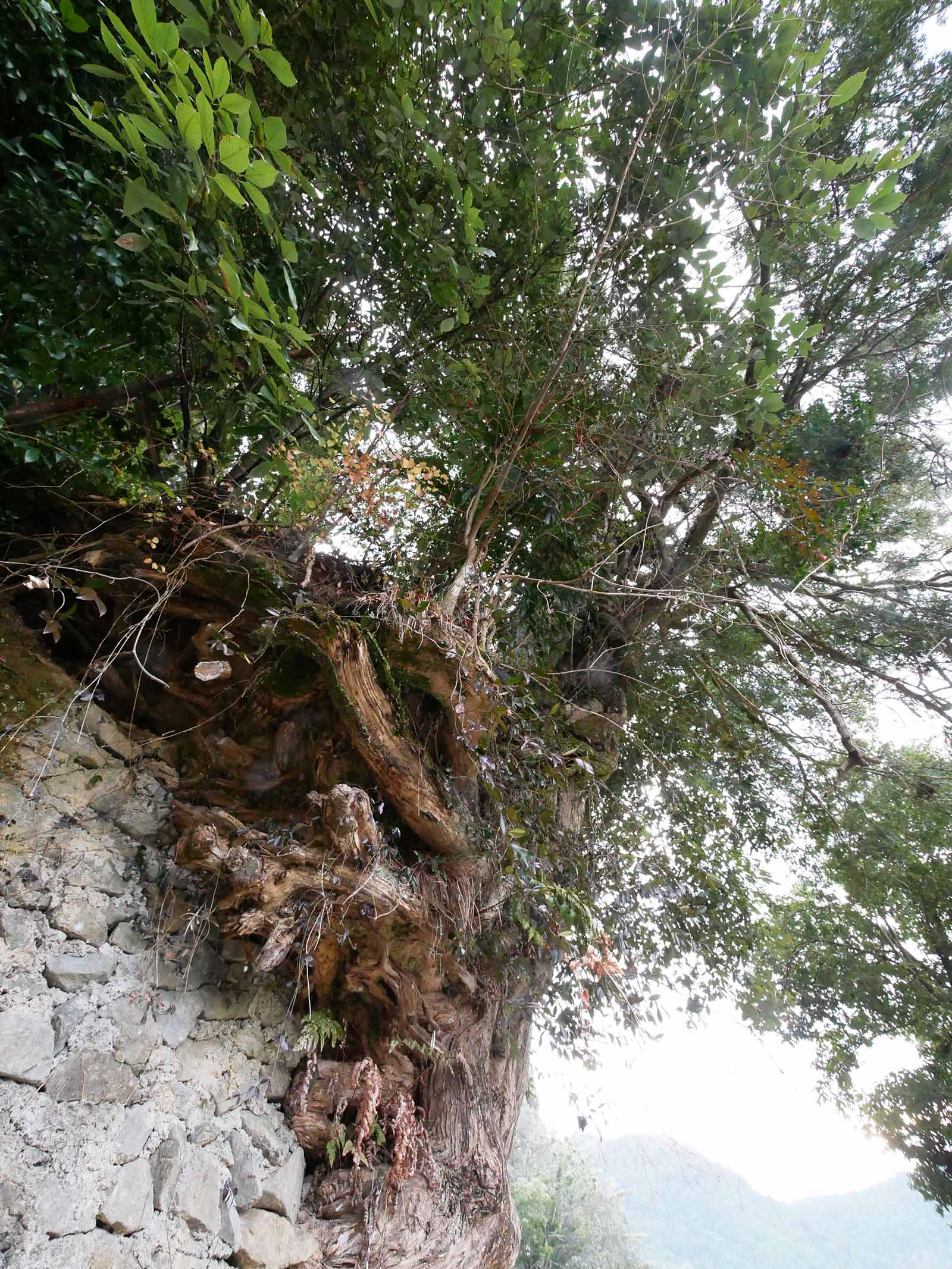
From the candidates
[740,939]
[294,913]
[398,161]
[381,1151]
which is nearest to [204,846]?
[294,913]

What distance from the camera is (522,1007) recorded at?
10.6ft

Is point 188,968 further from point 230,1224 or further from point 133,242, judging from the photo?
point 133,242

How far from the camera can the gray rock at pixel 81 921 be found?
85.4 inches

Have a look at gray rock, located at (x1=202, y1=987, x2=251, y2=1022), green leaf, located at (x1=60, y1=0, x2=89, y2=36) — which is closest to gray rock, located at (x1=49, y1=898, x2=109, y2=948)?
gray rock, located at (x1=202, y1=987, x2=251, y2=1022)

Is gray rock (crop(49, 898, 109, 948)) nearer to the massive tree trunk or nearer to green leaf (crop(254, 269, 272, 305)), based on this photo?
the massive tree trunk

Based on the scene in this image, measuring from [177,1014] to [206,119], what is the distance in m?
2.90

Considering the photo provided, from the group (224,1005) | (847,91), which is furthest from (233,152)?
(224,1005)

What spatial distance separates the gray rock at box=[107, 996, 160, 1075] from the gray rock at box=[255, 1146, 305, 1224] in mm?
716

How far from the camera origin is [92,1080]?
201 centimetres

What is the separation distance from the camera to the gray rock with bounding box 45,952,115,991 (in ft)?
6.85

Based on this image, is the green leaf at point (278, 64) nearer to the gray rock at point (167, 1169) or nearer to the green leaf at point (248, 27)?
the green leaf at point (248, 27)

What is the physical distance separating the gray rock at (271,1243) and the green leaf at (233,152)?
3.41 m

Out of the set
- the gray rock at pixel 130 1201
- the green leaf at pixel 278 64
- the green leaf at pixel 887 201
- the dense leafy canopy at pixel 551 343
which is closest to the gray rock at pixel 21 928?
the gray rock at pixel 130 1201

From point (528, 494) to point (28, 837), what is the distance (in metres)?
3.26
